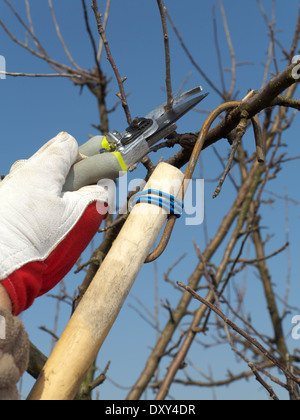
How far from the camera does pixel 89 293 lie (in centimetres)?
109

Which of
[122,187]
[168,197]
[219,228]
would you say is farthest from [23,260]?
[219,228]

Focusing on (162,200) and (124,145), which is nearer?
(162,200)

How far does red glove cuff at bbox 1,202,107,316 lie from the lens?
1044mm

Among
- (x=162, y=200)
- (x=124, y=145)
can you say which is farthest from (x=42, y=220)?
(x=124, y=145)

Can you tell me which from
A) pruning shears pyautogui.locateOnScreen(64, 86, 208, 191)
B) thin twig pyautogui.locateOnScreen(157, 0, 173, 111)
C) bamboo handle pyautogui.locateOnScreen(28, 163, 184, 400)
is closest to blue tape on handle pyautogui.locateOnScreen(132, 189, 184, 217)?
bamboo handle pyautogui.locateOnScreen(28, 163, 184, 400)

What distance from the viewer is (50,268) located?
116 centimetres

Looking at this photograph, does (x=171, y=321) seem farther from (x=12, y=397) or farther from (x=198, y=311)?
(x=12, y=397)

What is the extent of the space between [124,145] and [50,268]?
0.42 metres

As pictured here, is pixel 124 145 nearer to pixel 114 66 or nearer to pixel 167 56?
pixel 167 56

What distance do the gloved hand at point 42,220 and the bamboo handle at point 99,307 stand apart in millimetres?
109

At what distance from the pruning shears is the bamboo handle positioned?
0.44 ft

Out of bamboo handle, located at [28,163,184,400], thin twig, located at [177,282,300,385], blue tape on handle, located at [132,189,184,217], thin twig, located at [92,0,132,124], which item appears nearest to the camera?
bamboo handle, located at [28,163,184,400]

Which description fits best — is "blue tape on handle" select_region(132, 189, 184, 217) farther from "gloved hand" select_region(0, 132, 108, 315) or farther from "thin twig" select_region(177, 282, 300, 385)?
"thin twig" select_region(177, 282, 300, 385)

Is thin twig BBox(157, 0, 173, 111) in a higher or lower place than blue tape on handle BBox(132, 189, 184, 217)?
higher
